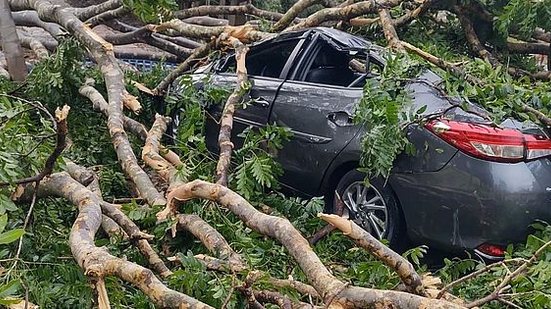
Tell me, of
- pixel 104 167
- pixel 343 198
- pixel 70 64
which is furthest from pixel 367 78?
pixel 70 64

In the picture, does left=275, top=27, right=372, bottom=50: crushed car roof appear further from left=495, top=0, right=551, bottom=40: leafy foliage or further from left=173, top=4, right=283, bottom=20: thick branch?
left=173, top=4, right=283, bottom=20: thick branch

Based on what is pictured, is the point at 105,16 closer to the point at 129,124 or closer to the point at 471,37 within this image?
the point at 129,124

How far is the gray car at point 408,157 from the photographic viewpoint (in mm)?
3479

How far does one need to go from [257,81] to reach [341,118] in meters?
1.04

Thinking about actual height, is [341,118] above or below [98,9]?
below

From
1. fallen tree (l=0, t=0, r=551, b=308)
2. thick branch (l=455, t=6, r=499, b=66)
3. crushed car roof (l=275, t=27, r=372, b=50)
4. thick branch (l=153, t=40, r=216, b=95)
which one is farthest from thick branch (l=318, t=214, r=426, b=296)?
thick branch (l=455, t=6, r=499, b=66)

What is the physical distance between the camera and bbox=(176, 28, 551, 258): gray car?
348cm

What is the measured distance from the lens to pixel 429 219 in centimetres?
370

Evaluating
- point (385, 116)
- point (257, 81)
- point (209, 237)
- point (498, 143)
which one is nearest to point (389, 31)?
point (257, 81)

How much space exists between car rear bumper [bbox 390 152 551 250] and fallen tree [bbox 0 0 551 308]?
421 mm

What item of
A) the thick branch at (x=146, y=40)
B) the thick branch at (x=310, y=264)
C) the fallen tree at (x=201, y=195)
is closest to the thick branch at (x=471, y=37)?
the fallen tree at (x=201, y=195)

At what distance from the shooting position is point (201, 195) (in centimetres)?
326

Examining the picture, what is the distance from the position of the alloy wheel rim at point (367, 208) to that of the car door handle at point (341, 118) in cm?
39

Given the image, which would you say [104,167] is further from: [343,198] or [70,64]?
[343,198]
